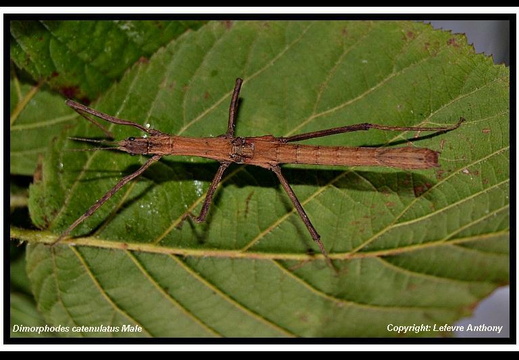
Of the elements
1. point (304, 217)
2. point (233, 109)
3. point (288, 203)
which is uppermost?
point (233, 109)

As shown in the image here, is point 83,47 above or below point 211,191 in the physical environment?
above

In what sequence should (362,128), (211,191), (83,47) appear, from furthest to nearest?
(83,47) < (211,191) < (362,128)

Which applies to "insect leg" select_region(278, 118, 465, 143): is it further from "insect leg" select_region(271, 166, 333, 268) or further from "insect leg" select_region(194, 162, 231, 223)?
"insect leg" select_region(194, 162, 231, 223)

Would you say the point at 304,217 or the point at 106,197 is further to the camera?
the point at 106,197

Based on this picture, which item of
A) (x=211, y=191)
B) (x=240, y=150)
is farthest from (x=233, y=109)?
(x=211, y=191)

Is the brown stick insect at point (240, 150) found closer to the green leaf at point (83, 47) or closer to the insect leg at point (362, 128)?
the insect leg at point (362, 128)

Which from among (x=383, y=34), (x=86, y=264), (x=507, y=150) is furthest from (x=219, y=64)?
(x=507, y=150)

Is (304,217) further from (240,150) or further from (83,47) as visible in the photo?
(83,47)

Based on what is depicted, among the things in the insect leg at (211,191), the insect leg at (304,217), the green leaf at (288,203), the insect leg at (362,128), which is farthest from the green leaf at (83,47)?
the insect leg at (304,217)
